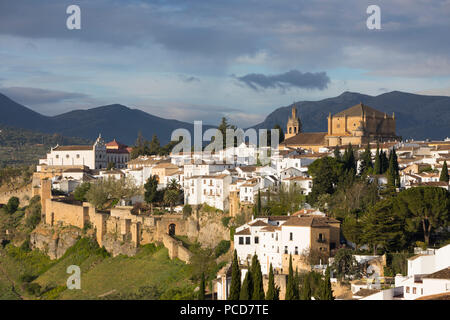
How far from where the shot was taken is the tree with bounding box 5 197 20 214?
59.9 m

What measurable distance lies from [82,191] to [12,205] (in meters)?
9.38

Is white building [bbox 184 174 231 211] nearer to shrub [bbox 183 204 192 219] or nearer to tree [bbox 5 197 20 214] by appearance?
shrub [bbox 183 204 192 219]

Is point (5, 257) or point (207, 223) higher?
point (207, 223)

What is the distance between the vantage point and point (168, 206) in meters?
46.4

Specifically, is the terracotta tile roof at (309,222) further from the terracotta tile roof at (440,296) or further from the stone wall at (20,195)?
the stone wall at (20,195)

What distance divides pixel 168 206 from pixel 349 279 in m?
19.7

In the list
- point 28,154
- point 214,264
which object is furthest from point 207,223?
point 28,154

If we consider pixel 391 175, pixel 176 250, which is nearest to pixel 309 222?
pixel 391 175

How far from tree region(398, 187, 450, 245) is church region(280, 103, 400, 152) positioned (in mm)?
26491

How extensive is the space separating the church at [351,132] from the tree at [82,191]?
15.5m

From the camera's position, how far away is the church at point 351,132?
6053 centimetres
